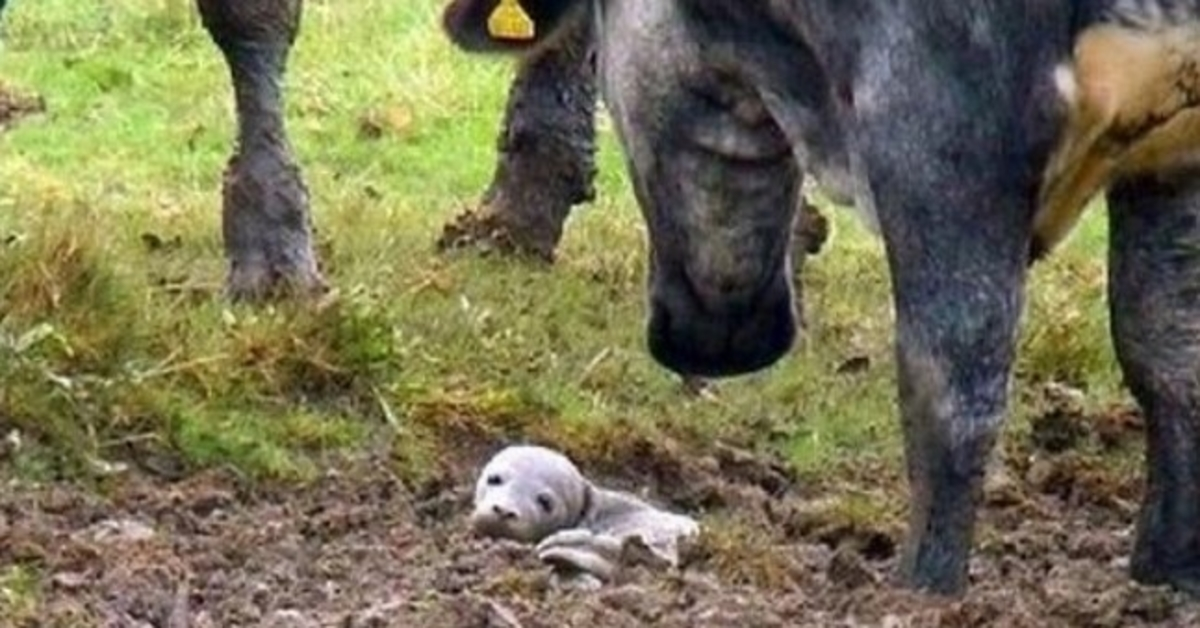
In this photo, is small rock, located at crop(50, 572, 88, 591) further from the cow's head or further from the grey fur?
the cow's head

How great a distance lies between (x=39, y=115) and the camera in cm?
1294

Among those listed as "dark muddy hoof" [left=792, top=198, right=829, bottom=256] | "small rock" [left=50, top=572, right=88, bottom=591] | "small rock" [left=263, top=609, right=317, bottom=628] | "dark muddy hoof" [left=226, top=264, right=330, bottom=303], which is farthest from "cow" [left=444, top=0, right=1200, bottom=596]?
"dark muddy hoof" [left=792, top=198, right=829, bottom=256]

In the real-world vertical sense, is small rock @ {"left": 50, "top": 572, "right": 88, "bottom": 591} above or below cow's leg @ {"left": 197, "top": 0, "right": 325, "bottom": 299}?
below

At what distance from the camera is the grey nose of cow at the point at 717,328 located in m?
7.59

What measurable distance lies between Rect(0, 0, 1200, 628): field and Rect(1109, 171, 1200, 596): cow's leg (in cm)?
15

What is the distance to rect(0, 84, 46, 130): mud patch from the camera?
42.1ft

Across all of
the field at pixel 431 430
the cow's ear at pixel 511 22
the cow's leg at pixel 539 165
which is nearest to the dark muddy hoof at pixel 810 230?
the field at pixel 431 430

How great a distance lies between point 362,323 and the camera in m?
9.19

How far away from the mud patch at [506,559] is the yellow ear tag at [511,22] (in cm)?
106

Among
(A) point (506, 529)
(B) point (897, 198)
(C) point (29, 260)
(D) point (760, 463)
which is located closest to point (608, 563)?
(A) point (506, 529)

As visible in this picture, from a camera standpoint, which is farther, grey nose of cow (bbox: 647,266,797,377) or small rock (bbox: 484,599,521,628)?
grey nose of cow (bbox: 647,266,797,377)

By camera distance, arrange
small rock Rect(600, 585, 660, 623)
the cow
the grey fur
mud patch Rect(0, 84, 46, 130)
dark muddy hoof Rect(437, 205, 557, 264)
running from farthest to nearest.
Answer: mud patch Rect(0, 84, 46, 130)
dark muddy hoof Rect(437, 205, 557, 264)
the grey fur
small rock Rect(600, 585, 660, 623)
the cow

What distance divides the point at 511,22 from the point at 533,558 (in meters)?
1.11

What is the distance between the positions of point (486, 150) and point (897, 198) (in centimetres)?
636
